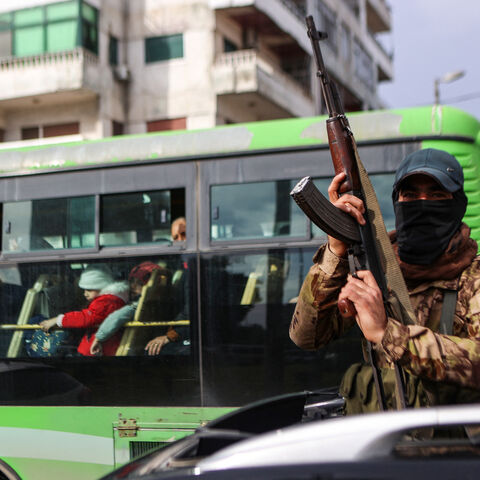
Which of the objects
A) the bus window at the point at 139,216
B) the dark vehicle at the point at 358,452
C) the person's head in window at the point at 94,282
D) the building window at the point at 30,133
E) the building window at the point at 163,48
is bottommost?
the dark vehicle at the point at 358,452

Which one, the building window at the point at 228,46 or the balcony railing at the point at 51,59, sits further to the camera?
the building window at the point at 228,46

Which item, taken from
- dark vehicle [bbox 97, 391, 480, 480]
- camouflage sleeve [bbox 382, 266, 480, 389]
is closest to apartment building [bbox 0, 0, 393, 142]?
camouflage sleeve [bbox 382, 266, 480, 389]

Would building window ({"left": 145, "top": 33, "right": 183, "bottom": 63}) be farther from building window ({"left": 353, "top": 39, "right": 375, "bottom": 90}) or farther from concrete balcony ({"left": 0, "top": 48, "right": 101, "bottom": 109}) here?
building window ({"left": 353, "top": 39, "right": 375, "bottom": 90})

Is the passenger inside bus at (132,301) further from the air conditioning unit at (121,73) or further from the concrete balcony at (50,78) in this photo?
the air conditioning unit at (121,73)

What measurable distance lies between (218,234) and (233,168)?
0.44 m

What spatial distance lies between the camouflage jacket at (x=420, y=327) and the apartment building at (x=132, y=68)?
52.3 ft

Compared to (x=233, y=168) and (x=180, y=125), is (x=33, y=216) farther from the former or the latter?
(x=180, y=125)

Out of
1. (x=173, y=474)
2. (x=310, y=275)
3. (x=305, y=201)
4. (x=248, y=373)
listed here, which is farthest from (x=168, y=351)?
(x=173, y=474)

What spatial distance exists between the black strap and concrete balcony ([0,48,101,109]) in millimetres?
17122

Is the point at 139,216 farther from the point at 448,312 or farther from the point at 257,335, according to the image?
the point at 448,312

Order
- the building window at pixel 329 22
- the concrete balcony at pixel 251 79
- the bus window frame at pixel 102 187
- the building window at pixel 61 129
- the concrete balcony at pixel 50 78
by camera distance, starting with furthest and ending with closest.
→ the building window at pixel 329 22, the building window at pixel 61 129, the concrete balcony at pixel 251 79, the concrete balcony at pixel 50 78, the bus window frame at pixel 102 187

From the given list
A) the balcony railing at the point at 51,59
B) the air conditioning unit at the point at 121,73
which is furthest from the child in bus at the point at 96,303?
the air conditioning unit at the point at 121,73

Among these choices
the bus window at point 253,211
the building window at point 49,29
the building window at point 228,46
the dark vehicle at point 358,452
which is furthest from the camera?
the building window at point 228,46

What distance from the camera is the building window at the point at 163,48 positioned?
1902 centimetres
